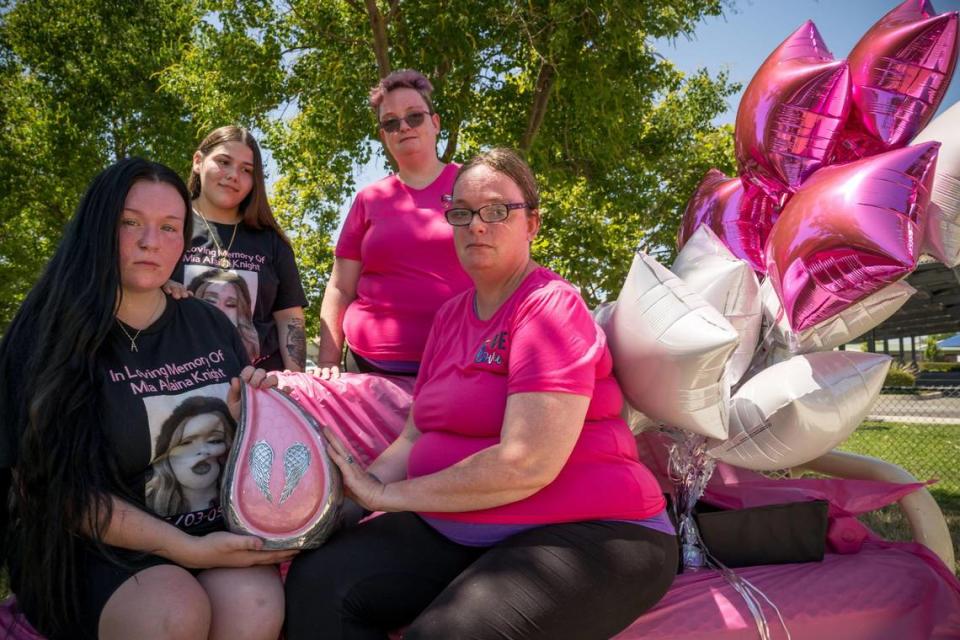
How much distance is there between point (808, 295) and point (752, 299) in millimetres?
192

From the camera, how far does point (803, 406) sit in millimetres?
2363

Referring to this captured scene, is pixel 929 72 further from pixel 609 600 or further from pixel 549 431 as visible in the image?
pixel 609 600

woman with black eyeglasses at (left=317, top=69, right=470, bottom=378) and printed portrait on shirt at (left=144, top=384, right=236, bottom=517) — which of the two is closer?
printed portrait on shirt at (left=144, top=384, right=236, bottom=517)

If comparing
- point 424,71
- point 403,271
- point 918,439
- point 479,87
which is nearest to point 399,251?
point 403,271

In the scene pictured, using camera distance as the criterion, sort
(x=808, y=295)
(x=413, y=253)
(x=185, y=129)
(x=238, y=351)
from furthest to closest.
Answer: (x=185, y=129), (x=413, y=253), (x=808, y=295), (x=238, y=351)

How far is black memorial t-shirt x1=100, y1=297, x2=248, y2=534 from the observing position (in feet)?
6.46

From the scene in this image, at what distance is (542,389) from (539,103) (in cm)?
589

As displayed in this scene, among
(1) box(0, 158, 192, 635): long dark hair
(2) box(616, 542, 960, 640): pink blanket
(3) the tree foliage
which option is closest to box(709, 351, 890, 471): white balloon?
(2) box(616, 542, 960, 640): pink blanket

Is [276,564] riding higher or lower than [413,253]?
lower

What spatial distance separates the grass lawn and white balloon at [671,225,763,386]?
1.81 metres

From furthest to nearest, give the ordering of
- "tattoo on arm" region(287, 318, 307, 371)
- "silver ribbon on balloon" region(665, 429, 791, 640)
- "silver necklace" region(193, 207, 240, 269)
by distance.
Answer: "tattoo on arm" region(287, 318, 307, 371), "silver necklace" region(193, 207, 240, 269), "silver ribbon on balloon" region(665, 429, 791, 640)

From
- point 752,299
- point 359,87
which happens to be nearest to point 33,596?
point 752,299

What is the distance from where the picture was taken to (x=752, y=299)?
2605mm

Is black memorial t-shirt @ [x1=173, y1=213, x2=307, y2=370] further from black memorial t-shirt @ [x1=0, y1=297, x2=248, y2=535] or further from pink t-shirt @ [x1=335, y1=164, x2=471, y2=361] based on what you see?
black memorial t-shirt @ [x1=0, y1=297, x2=248, y2=535]
